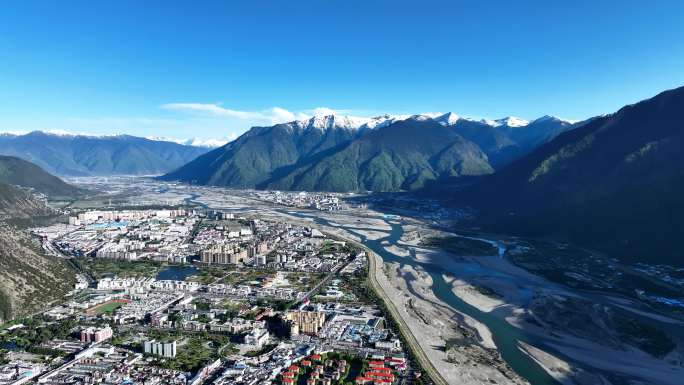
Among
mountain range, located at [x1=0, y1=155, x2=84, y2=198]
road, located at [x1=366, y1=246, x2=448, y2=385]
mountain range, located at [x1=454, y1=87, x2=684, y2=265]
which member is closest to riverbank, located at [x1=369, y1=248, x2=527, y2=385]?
road, located at [x1=366, y1=246, x2=448, y2=385]

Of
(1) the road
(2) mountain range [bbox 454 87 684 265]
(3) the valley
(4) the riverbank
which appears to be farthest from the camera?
(2) mountain range [bbox 454 87 684 265]

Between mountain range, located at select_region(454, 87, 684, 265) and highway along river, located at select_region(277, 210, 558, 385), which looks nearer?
highway along river, located at select_region(277, 210, 558, 385)

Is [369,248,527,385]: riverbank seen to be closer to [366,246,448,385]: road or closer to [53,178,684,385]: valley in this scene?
[366,246,448,385]: road

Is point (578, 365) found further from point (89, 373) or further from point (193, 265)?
point (193, 265)

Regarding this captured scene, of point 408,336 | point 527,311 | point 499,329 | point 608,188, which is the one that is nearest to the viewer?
point 408,336

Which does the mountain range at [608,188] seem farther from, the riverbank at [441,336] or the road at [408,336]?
the road at [408,336]

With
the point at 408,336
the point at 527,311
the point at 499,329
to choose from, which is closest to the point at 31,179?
the point at 408,336

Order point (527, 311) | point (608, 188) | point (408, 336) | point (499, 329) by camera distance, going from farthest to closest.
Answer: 1. point (608, 188)
2. point (527, 311)
3. point (499, 329)
4. point (408, 336)

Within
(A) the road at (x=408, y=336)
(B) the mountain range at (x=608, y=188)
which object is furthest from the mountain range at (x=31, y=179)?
(A) the road at (x=408, y=336)

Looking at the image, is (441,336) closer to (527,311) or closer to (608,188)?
(527,311)
